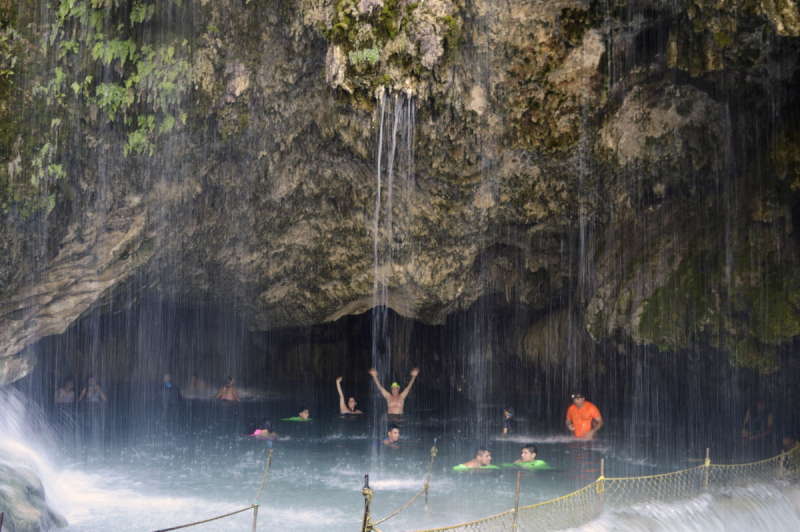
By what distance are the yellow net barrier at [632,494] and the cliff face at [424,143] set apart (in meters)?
1.94

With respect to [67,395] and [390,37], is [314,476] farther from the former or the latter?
[67,395]

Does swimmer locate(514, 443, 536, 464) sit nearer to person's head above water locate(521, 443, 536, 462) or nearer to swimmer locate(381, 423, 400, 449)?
person's head above water locate(521, 443, 536, 462)

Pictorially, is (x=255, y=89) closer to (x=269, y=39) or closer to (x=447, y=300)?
(x=269, y=39)

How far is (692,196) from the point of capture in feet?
35.7

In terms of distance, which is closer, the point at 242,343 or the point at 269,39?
the point at 269,39

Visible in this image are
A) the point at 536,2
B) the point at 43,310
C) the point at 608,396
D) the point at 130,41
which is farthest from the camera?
the point at 608,396

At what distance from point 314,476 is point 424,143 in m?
5.46

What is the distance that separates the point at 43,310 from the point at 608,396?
1187 cm

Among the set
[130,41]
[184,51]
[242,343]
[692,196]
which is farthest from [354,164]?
[242,343]

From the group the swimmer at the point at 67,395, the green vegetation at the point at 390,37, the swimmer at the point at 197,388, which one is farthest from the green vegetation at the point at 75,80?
the swimmer at the point at 197,388

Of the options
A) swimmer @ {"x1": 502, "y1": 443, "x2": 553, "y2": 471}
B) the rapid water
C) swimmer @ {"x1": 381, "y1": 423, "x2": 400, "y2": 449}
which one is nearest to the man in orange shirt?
the rapid water

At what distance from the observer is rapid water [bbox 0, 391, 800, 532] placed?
8062 mm

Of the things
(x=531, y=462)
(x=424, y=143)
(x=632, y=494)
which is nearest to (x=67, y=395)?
(x=424, y=143)

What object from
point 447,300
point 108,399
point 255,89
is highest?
point 255,89
